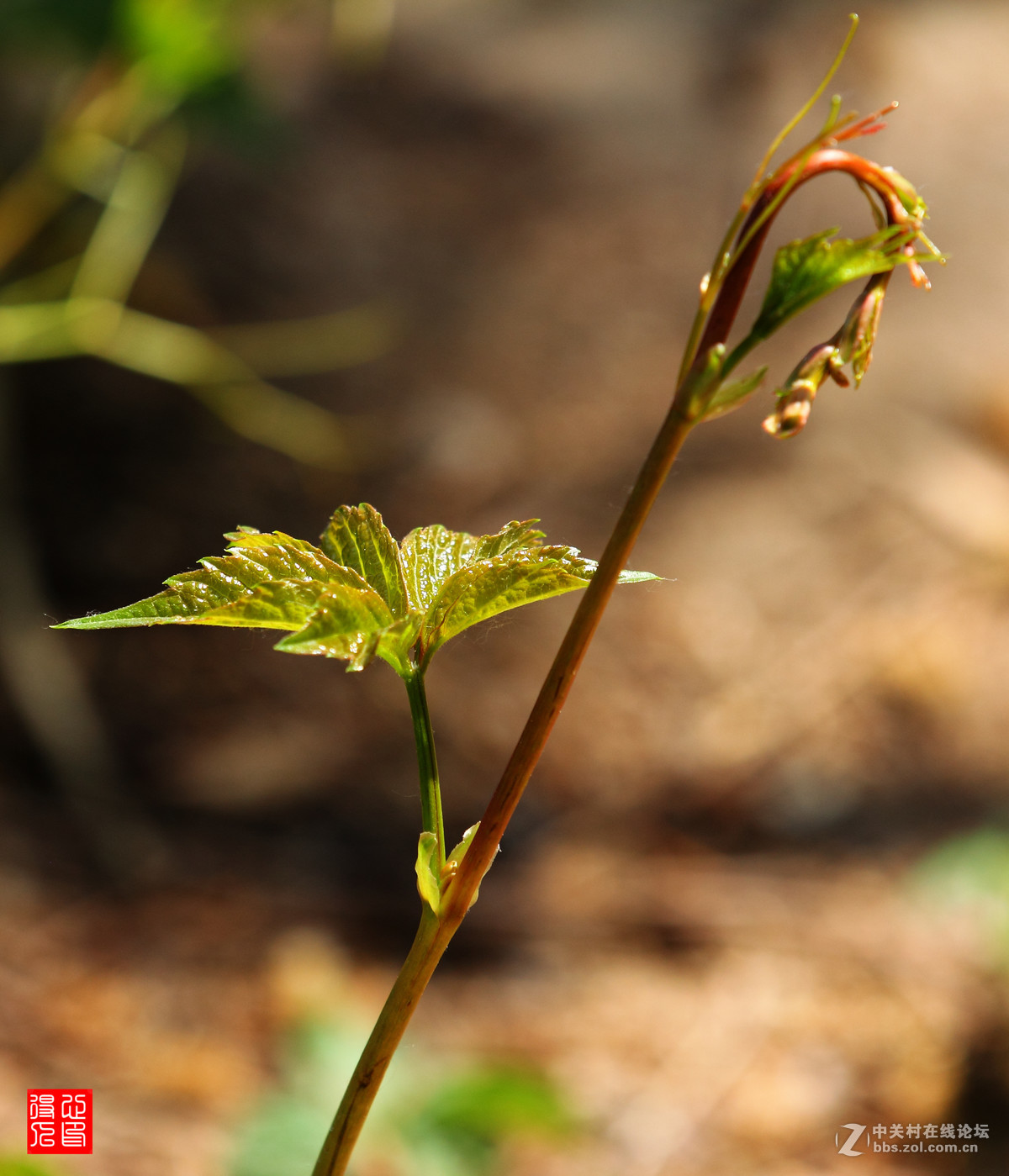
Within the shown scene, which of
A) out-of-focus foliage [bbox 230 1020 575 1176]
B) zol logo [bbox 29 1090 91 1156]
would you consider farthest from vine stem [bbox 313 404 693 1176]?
out-of-focus foliage [bbox 230 1020 575 1176]

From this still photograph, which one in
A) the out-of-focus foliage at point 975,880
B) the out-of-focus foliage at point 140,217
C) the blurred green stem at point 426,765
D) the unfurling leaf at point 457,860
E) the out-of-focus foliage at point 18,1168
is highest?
the out-of-focus foliage at point 140,217

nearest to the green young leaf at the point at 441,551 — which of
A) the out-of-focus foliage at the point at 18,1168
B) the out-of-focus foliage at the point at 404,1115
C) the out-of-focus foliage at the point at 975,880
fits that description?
the out-of-focus foliage at the point at 18,1168

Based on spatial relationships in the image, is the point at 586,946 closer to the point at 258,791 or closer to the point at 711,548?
the point at 258,791

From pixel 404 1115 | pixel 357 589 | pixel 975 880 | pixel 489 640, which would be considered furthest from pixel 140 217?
pixel 357 589

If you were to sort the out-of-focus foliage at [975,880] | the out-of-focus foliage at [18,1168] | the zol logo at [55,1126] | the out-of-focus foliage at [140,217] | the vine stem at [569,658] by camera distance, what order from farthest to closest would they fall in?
1. the out-of-focus foliage at [975,880]
2. the out-of-focus foliage at [140,217]
3. the zol logo at [55,1126]
4. the out-of-focus foliage at [18,1168]
5. the vine stem at [569,658]

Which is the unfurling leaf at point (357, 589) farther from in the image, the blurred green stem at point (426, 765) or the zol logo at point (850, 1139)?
the zol logo at point (850, 1139)

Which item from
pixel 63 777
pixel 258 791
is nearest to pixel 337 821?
pixel 258 791
